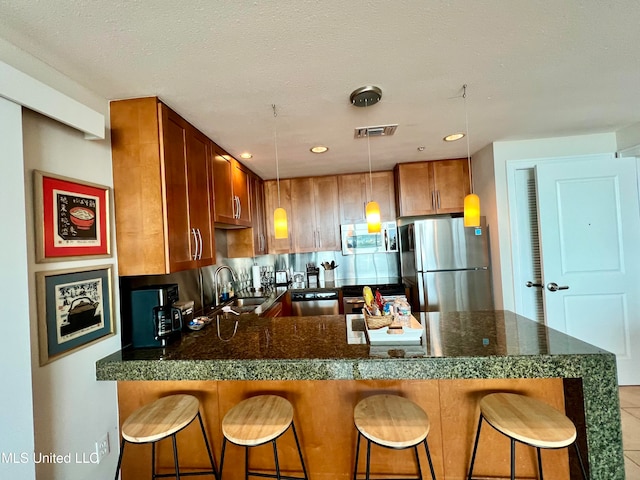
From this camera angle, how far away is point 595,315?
2.40 metres

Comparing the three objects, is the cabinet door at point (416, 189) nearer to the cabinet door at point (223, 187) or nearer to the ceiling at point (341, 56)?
the ceiling at point (341, 56)

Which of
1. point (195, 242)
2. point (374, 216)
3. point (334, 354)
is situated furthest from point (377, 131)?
point (334, 354)

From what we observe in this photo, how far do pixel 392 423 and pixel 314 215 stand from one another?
8.73 feet

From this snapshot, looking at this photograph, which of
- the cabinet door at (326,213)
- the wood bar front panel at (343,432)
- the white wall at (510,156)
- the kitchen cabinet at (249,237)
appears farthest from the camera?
the cabinet door at (326,213)

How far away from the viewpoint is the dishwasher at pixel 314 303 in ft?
10.5

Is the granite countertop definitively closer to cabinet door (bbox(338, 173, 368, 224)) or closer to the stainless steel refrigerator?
the stainless steel refrigerator

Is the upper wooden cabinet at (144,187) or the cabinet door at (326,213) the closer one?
the upper wooden cabinet at (144,187)

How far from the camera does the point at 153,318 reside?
4.83 feet

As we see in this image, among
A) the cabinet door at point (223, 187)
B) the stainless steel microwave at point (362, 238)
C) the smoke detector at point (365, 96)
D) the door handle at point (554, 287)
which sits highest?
the smoke detector at point (365, 96)

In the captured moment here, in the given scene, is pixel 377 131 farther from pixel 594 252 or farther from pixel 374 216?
pixel 594 252

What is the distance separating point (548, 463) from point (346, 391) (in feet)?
3.38

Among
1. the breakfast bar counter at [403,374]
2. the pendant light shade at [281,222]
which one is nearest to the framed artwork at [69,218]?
the breakfast bar counter at [403,374]

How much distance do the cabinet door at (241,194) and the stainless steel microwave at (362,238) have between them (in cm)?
121

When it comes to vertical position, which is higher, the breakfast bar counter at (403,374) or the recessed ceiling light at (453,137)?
the recessed ceiling light at (453,137)
